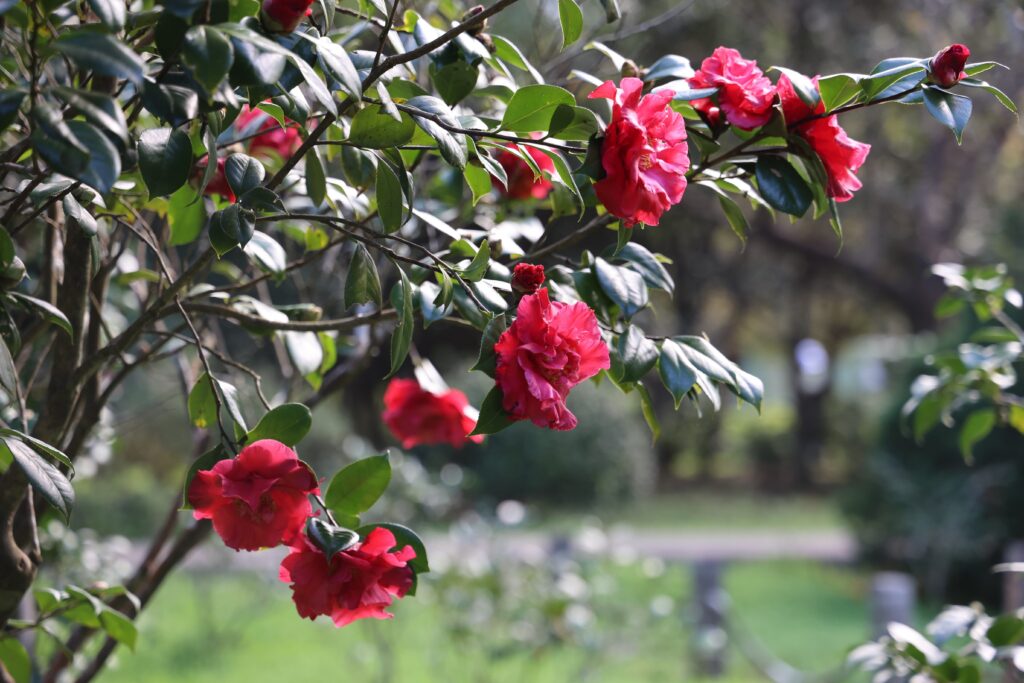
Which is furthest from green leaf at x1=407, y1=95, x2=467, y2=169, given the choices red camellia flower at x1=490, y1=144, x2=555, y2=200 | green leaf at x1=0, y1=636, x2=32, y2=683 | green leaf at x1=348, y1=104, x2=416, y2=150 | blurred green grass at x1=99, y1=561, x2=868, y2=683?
blurred green grass at x1=99, y1=561, x2=868, y2=683

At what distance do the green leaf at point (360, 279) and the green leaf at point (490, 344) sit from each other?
13 cm

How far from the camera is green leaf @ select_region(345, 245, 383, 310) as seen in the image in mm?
929

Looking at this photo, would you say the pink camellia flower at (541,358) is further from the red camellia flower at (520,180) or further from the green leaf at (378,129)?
the red camellia flower at (520,180)

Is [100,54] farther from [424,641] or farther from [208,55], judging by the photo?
[424,641]

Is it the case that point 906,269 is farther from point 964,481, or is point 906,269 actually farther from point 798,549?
point 964,481

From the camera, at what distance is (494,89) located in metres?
1.14

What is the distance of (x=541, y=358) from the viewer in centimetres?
81

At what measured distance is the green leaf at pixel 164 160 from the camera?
2.50 feet

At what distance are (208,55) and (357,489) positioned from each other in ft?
1.31

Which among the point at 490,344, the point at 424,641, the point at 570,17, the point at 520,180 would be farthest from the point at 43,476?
the point at 424,641

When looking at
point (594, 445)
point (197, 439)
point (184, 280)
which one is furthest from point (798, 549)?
point (184, 280)

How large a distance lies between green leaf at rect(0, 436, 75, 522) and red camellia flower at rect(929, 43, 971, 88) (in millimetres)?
756

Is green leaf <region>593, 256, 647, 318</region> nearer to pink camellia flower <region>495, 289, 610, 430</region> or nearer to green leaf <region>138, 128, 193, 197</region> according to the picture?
pink camellia flower <region>495, 289, 610, 430</region>

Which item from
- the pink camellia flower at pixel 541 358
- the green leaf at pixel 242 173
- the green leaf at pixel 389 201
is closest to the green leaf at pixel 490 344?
the pink camellia flower at pixel 541 358
